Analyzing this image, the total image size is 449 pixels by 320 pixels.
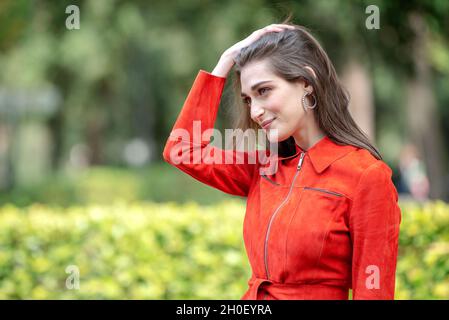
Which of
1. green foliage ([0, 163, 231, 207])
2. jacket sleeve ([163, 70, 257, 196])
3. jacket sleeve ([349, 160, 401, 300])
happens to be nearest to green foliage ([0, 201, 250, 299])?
jacket sleeve ([163, 70, 257, 196])

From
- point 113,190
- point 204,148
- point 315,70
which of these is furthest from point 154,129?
point 315,70

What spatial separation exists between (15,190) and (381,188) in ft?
34.1

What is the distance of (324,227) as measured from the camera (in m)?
1.91

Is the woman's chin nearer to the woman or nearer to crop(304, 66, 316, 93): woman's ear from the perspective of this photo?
the woman

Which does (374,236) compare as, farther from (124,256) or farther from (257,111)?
(124,256)

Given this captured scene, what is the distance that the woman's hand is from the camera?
217cm

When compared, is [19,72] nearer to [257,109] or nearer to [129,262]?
[129,262]

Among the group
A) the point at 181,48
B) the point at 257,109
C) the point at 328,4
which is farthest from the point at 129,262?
the point at 181,48

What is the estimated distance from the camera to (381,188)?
1.88 metres

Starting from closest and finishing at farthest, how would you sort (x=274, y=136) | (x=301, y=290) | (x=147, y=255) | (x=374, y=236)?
(x=374, y=236)
(x=301, y=290)
(x=274, y=136)
(x=147, y=255)

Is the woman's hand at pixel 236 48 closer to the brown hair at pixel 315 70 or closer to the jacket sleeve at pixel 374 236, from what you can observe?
the brown hair at pixel 315 70

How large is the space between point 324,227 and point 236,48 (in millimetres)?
682

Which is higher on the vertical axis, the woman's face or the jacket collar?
the woman's face

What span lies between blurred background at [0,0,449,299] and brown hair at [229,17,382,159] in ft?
1.24
